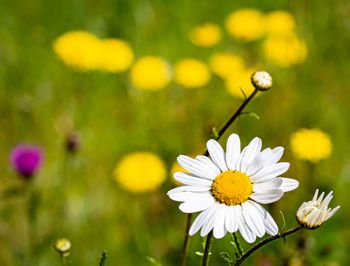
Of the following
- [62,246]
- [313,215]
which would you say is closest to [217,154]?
[313,215]

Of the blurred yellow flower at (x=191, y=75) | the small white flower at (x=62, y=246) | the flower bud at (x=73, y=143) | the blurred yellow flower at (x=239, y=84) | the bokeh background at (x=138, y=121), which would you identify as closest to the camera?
the small white flower at (x=62, y=246)

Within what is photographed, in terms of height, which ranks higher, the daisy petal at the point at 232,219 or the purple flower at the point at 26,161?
the purple flower at the point at 26,161

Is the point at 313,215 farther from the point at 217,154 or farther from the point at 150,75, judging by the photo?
the point at 150,75

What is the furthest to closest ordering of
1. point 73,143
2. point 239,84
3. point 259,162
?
point 239,84 < point 73,143 < point 259,162

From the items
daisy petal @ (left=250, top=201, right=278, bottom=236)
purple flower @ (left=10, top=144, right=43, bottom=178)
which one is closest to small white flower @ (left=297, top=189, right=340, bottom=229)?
daisy petal @ (left=250, top=201, right=278, bottom=236)

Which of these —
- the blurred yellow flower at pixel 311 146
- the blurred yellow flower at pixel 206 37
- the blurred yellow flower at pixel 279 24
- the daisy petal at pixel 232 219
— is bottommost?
the daisy petal at pixel 232 219

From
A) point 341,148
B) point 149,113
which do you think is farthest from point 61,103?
point 341,148

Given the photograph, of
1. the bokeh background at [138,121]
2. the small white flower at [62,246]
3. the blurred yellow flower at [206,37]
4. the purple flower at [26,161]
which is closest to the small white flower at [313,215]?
the small white flower at [62,246]

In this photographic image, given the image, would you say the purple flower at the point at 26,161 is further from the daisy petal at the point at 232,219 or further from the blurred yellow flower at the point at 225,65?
the daisy petal at the point at 232,219
